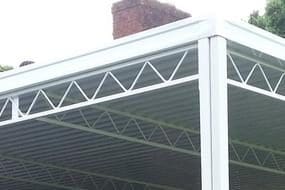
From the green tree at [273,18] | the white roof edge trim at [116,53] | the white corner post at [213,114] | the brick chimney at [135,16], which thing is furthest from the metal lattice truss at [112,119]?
the green tree at [273,18]

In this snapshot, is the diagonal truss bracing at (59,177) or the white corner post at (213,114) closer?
the white corner post at (213,114)

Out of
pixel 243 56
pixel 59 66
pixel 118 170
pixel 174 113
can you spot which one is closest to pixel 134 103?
pixel 174 113

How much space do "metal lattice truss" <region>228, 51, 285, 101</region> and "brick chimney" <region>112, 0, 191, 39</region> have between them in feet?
11.0

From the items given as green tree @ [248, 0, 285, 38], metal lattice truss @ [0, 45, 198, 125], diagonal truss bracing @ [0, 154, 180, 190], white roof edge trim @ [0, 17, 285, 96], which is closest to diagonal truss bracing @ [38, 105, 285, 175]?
metal lattice truss @ [0, 45, 198, 125]

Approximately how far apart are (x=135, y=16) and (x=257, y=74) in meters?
3.76

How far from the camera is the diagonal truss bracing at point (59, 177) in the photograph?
18469mm

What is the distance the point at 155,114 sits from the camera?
14.4 m

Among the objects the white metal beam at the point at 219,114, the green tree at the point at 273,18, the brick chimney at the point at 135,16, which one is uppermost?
the green tree at the point at 273,18

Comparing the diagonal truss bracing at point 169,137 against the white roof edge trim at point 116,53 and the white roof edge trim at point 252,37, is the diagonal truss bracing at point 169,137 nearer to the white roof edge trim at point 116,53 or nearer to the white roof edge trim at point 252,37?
the white roof edge trim at point 116,53

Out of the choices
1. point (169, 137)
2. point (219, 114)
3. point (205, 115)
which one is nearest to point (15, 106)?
point (205, 115)

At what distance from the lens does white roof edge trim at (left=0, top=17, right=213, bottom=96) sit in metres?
9.87

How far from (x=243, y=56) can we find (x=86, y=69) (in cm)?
210

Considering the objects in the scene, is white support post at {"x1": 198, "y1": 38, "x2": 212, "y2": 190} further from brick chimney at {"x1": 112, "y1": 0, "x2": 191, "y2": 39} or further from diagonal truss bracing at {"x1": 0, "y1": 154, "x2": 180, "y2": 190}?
diagonal truss bracing at {"x1": 0, "y1": 154, "x2": 180, "y2": 190}

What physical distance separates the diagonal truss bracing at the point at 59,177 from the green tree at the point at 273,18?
8162 mm
